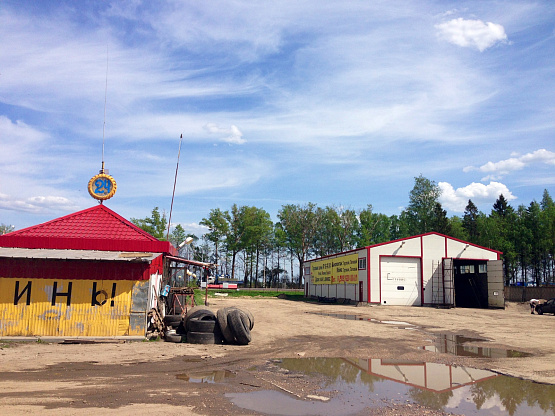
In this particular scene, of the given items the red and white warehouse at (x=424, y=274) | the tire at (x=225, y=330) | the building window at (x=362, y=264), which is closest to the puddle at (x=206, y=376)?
the tire at (x=225, y=330)

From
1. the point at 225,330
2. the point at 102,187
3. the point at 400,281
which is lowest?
the point at 225,330

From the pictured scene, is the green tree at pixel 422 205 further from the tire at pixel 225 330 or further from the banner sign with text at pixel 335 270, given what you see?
the tire at pixel 225 330

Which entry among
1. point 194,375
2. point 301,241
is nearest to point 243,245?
point 301,241

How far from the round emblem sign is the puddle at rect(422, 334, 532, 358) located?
15736mm

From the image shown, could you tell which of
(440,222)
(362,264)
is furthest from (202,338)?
(440,222)

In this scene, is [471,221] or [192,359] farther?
[471,221]

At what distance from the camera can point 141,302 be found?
1625 cm

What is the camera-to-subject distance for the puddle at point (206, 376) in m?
10.0

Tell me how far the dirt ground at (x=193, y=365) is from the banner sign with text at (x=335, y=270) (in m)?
21.3

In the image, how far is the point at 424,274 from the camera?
39.7m

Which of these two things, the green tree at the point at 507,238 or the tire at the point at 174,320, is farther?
the green tree at the point at 507,238

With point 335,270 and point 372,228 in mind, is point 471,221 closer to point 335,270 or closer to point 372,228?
point 372,228

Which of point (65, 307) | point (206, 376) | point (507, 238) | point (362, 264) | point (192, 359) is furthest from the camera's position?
point (507, 238)

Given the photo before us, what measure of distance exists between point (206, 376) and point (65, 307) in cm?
814
